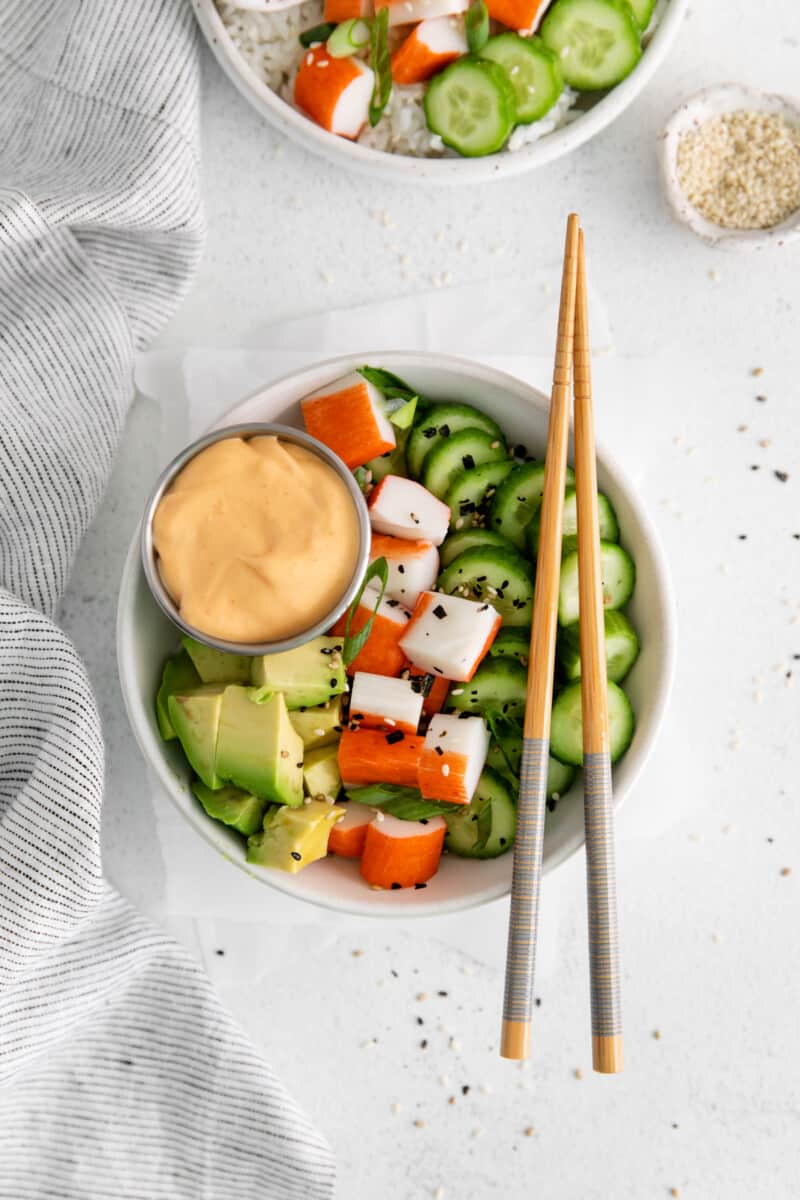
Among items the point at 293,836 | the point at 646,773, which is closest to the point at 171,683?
the point at 293,836

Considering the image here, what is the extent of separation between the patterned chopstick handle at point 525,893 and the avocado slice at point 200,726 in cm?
44

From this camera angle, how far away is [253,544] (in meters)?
1.55

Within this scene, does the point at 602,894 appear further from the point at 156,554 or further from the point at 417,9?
the point at 417,9

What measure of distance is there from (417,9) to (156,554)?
97 centimetres

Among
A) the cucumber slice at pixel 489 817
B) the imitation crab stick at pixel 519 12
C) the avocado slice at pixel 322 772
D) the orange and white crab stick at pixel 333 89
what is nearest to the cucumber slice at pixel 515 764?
the cucumber slice at pixel 489 817

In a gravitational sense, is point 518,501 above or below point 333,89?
below

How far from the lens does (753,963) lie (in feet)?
6.50

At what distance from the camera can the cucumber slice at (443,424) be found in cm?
175

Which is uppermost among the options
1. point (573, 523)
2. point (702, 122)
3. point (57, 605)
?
point (702, 122)

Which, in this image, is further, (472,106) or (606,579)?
(472,106)

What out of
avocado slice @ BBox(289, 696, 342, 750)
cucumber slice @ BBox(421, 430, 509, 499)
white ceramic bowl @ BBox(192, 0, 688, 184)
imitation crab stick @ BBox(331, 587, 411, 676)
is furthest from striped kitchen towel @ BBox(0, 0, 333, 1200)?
cucumber slice @ BBox(421, 430, 509, 499)

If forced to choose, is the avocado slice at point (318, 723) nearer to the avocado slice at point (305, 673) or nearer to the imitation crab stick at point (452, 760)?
the avocado slice at point (305, 673)

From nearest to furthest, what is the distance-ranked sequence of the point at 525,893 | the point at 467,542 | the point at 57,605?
the point at 525,893 → the point at 467,542 → the point at 57,605

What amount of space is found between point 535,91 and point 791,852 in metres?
1.36
